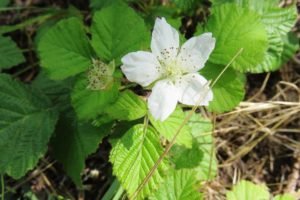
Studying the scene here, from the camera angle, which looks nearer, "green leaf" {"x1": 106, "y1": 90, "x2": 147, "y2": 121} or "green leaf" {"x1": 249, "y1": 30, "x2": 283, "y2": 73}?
"green leaf" {"x1": 106, "y1": 90, "x2": 147, "y2": 121}

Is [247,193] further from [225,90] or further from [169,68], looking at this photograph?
[169,68]

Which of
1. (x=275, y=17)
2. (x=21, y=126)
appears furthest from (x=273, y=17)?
(x=21, y=126)

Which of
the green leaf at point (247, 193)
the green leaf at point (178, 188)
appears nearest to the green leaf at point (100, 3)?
the green leaf at point (178, 188)

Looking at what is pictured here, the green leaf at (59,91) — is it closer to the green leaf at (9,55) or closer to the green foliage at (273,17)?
the green leaf at (9,55)

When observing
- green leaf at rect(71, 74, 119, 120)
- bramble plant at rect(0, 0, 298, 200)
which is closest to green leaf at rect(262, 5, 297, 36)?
bramble plant at rect(0, 0, 298, 200)

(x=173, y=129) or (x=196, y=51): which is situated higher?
(x=196, y=51)

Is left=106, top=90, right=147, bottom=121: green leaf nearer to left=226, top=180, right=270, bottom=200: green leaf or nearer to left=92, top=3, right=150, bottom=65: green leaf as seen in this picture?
left=92, top=3, right=150, bottom=65: green leaf
